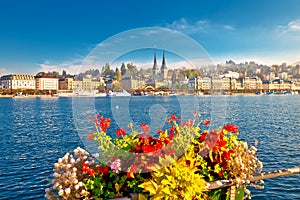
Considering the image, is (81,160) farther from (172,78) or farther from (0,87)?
(0,87)

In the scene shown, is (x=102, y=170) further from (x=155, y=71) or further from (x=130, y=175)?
(x=155, y=71)

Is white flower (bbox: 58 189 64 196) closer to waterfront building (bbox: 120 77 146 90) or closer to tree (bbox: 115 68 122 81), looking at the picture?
tree (bbox: 115 68 122 81)

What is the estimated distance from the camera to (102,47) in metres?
3.72

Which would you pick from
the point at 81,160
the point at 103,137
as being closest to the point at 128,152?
the point at 103,137

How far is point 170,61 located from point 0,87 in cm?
19465

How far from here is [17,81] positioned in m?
166

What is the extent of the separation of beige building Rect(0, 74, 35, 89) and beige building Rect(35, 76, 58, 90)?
3183mm

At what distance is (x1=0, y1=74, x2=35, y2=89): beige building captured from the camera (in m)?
165

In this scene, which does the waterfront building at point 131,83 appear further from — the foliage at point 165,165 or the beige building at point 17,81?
the beige building at point 17,81

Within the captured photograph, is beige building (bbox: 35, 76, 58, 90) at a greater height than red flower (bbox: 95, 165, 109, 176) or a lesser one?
greater

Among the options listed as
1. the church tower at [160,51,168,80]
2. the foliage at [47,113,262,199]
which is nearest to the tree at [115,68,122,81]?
the church tower at [160,51,168,80]

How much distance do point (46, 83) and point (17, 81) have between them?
1766cm

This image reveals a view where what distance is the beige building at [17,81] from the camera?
164750 mm

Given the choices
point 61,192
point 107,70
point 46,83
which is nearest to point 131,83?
point 107,70
